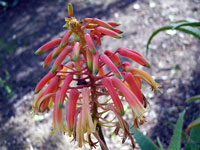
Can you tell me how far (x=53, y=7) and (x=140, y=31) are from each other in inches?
93.0

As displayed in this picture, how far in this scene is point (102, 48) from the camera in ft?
12.6

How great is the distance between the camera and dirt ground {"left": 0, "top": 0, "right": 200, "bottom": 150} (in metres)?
2.73

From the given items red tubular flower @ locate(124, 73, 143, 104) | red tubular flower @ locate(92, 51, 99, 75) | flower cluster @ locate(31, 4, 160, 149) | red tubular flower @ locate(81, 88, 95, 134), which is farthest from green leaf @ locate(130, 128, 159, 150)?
red tubular flower @ locate(92, 51, 99, 75)

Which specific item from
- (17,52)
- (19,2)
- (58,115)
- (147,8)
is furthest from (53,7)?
(58,115)

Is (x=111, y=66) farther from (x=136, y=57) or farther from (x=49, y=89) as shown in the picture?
(x=49, y=89)

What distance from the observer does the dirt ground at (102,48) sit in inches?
107

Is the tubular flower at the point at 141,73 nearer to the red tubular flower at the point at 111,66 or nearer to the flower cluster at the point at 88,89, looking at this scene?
the flower cluster at the point at 88,89

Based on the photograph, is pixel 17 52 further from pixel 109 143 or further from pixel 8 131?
pixel 109 143

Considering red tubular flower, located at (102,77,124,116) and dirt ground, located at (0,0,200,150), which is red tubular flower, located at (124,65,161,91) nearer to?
red tubular flower, located at (102,77,124,116)

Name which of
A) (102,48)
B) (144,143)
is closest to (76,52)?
(144,143)

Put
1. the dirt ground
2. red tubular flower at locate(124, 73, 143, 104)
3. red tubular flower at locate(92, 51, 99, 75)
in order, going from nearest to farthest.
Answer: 1. red tubular flower at locate(92, 51, 99, 75)
2. red tubular flower at locate(124, 73, 143, 104)
3. the dirt ground

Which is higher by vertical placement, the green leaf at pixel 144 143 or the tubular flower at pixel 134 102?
the tubular flower at pixel 134 102

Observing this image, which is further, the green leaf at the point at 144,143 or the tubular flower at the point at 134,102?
the green leaf at the point at 144,143

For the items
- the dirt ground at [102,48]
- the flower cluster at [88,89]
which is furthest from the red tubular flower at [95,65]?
the dirt ground at [102,48]
